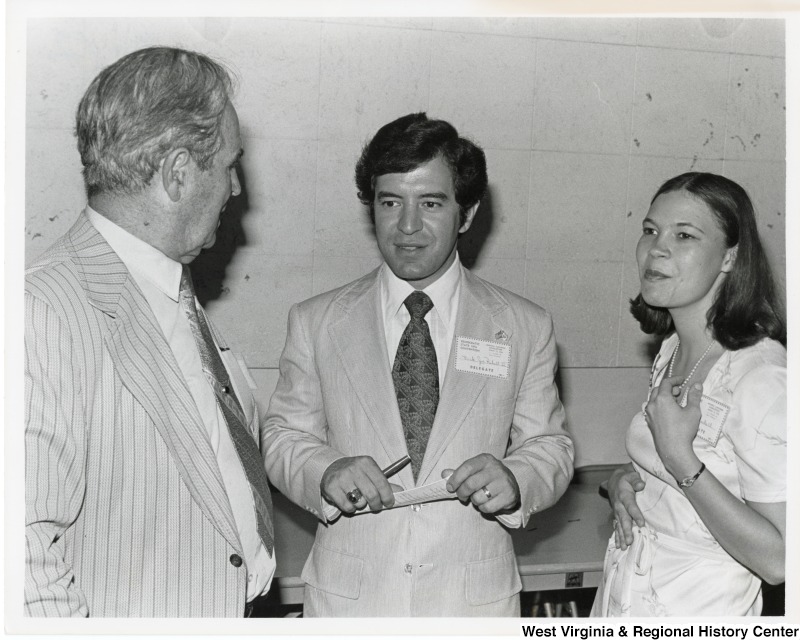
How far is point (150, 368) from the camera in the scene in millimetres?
1584

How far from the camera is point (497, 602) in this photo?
2.07 meters

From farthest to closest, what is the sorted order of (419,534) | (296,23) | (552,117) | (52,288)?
(552,117)
(296,23)
(419,534)
(52,288)

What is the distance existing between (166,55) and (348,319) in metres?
0.88

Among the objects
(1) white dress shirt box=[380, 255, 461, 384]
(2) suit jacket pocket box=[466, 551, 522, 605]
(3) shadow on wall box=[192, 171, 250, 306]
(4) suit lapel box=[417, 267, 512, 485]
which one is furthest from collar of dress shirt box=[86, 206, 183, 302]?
(3) shadow on wall box=[192, 171, 250, 306]

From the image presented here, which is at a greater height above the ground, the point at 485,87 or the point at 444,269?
the point at 485,87

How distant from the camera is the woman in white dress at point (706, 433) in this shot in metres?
1.74

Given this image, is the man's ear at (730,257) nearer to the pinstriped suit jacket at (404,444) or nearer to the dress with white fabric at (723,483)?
the dress with white fabric at (723,483)

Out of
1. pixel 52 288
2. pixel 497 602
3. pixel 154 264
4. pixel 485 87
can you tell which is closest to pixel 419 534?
pixel 497 602

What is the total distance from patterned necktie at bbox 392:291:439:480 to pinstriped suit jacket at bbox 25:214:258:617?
0.63m

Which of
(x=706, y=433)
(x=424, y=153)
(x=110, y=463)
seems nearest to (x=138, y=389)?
(x=110, y=463)

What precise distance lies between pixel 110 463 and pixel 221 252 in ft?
5.68

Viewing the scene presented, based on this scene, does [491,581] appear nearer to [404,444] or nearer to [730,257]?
[404,444]

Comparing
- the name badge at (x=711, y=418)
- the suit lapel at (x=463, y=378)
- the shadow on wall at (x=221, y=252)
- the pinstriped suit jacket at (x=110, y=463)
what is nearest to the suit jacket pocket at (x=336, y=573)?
the suit lapel at (x=463, y=378)

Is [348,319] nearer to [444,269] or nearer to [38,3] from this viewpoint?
[444,269]
